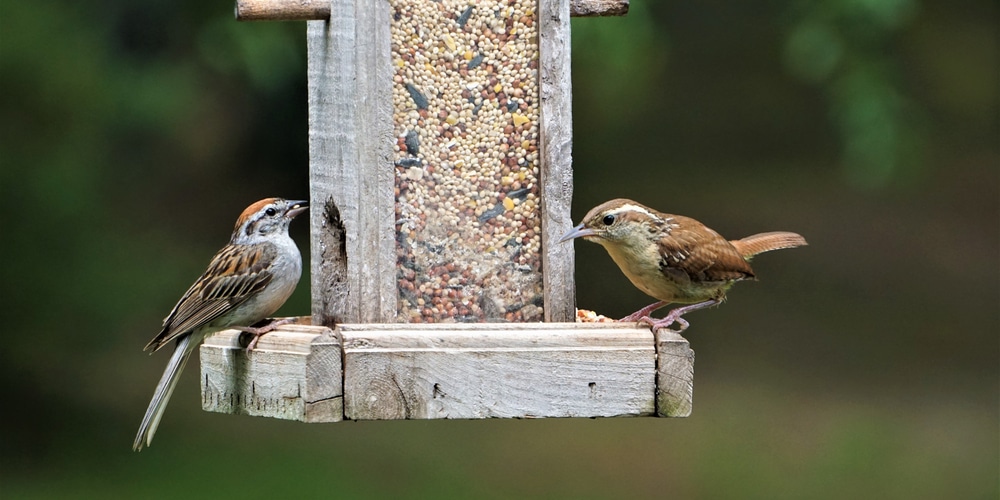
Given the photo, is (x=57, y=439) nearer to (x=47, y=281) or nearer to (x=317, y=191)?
(x=47, y=281)

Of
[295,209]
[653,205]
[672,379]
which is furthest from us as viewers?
[653,205]

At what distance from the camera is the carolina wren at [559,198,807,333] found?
17.3ft

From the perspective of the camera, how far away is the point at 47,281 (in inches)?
381

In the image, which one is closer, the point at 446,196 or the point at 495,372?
the point at 495,372

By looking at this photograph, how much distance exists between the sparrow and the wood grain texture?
1020 mm

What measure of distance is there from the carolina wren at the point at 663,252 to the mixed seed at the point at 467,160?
1.03 ft

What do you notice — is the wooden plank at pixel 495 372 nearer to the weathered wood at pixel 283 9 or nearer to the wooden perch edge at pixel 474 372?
the wooden perch edge at pixel 474 372

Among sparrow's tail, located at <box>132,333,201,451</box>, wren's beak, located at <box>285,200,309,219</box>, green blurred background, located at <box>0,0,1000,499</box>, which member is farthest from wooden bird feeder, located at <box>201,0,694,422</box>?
green blurred background, located at <box>0,0,1000,499</box>

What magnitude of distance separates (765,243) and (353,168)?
2201 mm

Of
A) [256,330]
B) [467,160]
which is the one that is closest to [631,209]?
[467,160]

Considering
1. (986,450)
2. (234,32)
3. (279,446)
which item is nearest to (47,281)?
(279,446)

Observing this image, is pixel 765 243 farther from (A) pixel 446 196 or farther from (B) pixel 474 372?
(B) pixel 474 372

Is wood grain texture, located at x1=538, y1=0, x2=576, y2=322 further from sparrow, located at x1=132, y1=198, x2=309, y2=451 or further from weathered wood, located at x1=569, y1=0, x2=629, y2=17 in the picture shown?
sparrow, located at x1=132, y1=198, x2=309, y2=451

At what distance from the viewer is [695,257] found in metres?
5.38
